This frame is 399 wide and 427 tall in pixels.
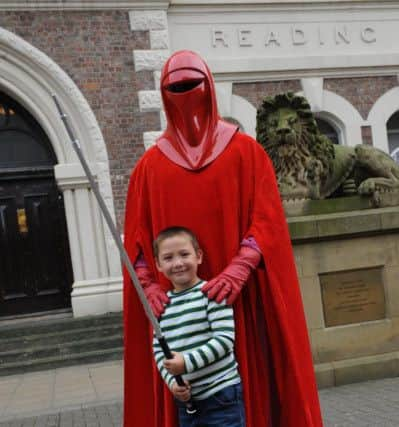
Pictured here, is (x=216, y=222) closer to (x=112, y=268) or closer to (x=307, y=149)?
(x=307, y=149)

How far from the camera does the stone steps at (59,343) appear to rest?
296 inches

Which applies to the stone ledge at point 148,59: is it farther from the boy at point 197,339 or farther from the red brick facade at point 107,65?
the boy at point 197,339

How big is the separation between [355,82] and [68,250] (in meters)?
6.15

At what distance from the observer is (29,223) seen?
384 inches

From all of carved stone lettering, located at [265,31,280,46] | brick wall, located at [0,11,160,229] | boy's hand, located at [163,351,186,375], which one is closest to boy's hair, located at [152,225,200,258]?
boy's hand, located at [163,351,186,375]

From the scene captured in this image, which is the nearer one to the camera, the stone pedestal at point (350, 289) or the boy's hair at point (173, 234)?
the boy's hair at point (173, 234)

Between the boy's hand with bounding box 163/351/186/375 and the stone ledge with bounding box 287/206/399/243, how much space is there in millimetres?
2897

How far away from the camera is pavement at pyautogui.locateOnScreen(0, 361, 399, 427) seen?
4141mm

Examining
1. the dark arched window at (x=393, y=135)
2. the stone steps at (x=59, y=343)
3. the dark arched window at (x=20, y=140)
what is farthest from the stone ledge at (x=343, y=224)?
the dark arched window at (x=393, y=135)

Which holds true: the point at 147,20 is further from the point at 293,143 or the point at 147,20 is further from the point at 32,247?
the point at 293,143

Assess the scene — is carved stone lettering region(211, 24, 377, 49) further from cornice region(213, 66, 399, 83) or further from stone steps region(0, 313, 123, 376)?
stone steps region(0, 313, 123, 376)

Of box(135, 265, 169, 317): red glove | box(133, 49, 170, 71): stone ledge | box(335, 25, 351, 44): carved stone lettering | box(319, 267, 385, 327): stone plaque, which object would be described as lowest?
box(319, 267, 385, 327): stone plaque

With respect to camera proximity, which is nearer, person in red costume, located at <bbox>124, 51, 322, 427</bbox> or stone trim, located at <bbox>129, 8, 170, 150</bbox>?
person in red costume, located at <bbox>124, 51, 322, 427</bbox>

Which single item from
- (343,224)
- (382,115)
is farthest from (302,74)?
(343,224)
